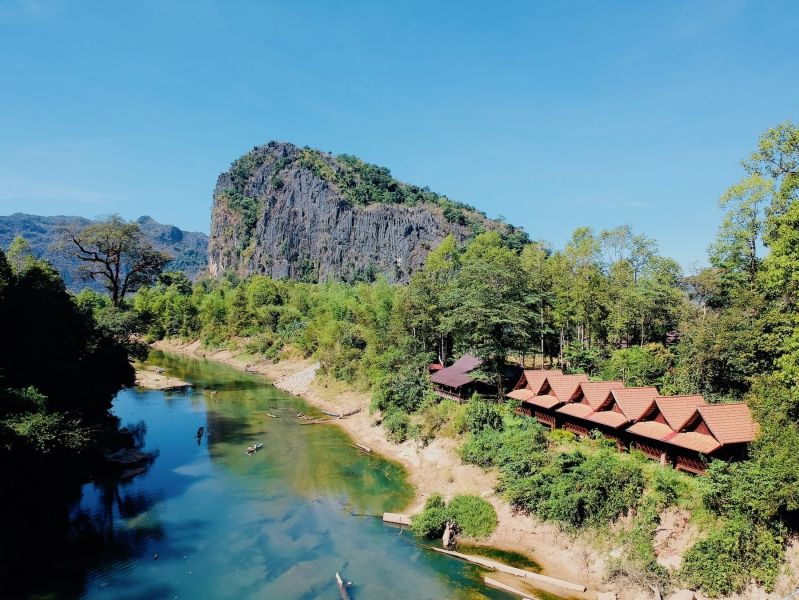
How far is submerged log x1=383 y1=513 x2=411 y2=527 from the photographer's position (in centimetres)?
2834

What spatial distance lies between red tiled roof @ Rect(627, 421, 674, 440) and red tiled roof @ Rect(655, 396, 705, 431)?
1.46ft

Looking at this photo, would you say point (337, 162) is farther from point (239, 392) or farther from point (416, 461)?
point (416, 461)

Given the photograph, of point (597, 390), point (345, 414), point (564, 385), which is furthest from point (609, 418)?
point (345, 414)

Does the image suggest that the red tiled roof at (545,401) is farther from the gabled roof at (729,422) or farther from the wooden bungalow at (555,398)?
the gabled roof at (729,422)

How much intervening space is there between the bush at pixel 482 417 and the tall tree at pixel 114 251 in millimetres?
39342

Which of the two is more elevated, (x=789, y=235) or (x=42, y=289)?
(x=789, y=235)

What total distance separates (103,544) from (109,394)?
14.5 meters

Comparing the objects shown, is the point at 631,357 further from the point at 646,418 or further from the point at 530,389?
the point at 646,418

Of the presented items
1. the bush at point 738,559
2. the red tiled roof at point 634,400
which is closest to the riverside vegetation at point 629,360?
the bush at point 738,559

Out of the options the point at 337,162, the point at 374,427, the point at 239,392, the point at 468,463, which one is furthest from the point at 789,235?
the point at 337,162

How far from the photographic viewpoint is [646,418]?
27047 mm

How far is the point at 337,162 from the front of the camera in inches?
7362

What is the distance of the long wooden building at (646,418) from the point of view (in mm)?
23188

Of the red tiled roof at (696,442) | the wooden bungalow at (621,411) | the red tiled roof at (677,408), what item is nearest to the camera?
the red tiled roof at (696,442)
